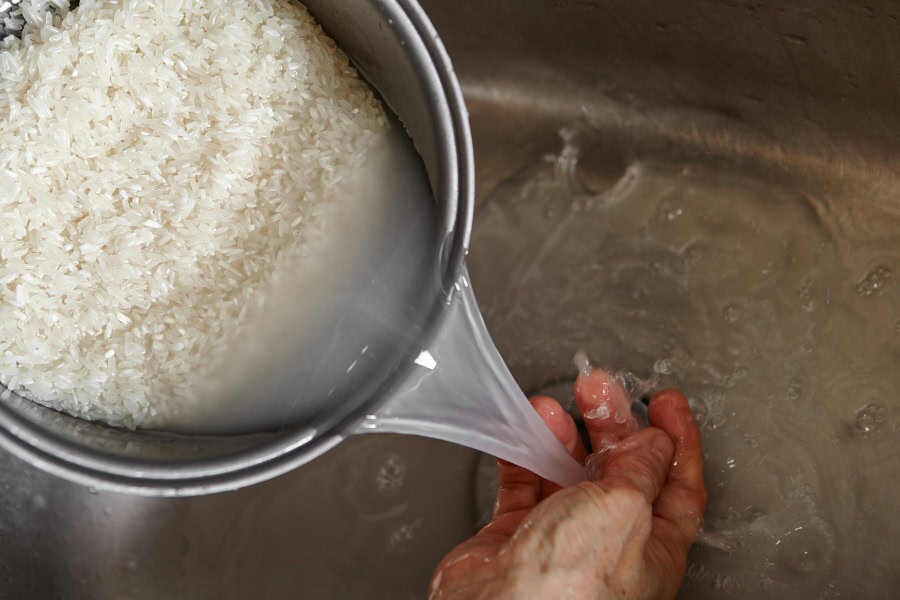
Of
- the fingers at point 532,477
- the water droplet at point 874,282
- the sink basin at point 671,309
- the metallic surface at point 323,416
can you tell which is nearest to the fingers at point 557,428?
the fingers at point 532,477

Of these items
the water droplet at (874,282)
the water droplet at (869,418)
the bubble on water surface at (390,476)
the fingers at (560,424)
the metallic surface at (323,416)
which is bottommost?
the water droplet at (869,418)

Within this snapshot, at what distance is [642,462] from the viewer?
640 millimetres

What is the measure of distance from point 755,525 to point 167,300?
59 centimetres

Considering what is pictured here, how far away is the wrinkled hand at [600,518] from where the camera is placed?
50 cm

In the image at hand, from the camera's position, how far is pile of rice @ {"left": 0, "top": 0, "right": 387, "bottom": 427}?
1.65 feet

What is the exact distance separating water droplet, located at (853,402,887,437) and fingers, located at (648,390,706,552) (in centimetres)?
18

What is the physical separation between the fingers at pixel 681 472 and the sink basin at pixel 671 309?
0.08 m

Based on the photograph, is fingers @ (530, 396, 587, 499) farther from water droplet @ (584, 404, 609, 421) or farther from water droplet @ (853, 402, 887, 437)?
water droplet @ (853, 402, 887, 437)

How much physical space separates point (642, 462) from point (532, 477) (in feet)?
0.33

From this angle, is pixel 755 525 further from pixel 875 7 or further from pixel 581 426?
pixel 875 7

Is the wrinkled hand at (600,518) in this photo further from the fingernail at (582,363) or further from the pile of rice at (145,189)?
the pile of rice at (145,189)

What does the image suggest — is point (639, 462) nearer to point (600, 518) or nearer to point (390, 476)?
→ point (600, 518)

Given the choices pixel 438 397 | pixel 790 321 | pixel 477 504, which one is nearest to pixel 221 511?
pixel 477 504

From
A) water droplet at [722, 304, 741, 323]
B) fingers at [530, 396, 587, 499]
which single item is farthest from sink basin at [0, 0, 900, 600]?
fingers at [530, 396, 587, 499]
